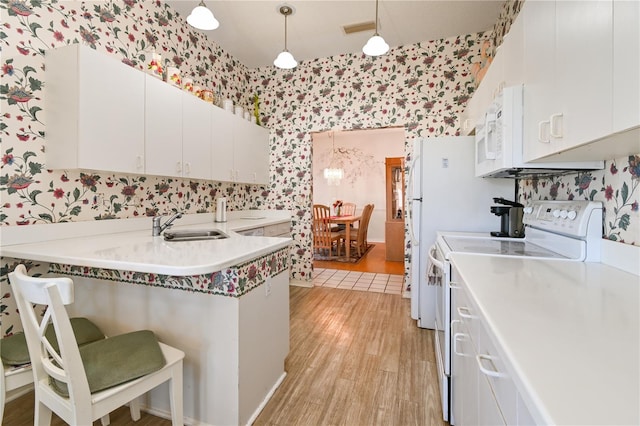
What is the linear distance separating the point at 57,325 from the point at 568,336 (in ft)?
4.65

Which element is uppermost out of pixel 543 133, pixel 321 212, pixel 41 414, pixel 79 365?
pixel 543 133

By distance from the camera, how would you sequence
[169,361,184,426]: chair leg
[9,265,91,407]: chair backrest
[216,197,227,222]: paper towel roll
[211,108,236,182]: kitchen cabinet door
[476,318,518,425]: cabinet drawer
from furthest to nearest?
[216,197,227,222]: paper towel roll < [211,108,236,182]: kitchen cabinet door < [169,361,184,426]: chair leg < [9,265,91,407]: chair backrest < [476,318,518,425]: cabinet drawer

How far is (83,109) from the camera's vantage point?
1.78 meters

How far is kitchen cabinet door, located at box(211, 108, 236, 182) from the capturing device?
2.95m

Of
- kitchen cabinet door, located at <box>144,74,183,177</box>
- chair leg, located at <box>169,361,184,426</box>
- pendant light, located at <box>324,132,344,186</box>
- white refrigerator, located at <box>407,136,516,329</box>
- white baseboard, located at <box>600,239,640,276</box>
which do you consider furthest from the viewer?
pendant light, located at <box>324,132,344,186</box>

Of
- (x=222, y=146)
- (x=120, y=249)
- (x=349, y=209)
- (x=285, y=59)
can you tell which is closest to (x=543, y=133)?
(x=120, y=249)

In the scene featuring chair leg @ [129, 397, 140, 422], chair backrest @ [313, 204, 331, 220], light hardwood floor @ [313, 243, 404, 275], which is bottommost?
chair leg @ [129, 397, 140, 422]

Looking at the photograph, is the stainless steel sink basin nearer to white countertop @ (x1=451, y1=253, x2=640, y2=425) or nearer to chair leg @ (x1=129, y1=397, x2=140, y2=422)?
chair leg @ (x1=129, y1=397, x2=140, y2=422)

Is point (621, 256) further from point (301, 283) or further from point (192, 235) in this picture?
point (301, 283)

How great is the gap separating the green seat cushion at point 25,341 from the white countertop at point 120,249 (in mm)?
357

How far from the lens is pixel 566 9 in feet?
3.31

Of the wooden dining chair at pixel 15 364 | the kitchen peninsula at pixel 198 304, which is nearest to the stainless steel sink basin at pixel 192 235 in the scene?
the kitchen peninsula at pixel 198 304

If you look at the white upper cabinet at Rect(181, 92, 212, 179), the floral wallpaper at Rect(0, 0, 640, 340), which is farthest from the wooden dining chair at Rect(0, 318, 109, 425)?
the white upper cabinet at Rect(181, 92, 212, 179)

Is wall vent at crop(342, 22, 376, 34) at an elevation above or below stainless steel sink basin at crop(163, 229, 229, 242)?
above
